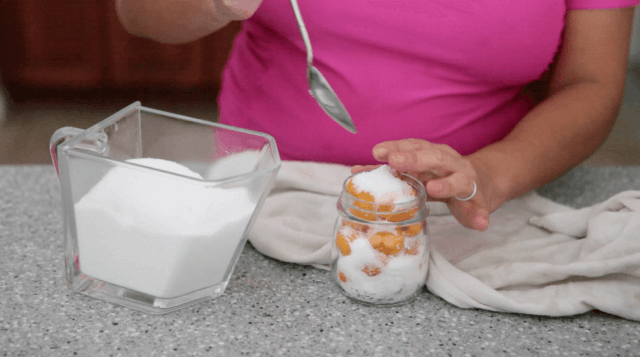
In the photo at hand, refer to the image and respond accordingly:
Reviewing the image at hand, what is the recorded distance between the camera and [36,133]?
2.72m

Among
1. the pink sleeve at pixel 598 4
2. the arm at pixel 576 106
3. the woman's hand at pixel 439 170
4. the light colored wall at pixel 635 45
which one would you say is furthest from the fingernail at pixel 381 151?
the light colored wall at pixel 635 45

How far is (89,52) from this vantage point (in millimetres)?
2865

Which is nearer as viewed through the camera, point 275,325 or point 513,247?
point 275,325

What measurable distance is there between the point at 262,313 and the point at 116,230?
0.16 m

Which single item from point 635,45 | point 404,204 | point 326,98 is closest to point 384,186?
point 404,204

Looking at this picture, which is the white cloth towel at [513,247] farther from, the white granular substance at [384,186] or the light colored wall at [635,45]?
the light colored wall at [635,45]

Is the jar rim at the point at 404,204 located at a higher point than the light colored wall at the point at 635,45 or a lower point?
higher

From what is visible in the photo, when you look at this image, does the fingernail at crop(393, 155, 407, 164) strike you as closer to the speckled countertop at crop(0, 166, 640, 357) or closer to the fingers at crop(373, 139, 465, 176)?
the fingers at crop(373, 139, 465, 176)

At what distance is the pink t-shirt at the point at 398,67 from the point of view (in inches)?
29.6

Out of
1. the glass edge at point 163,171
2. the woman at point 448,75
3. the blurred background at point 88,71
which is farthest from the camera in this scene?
the blurred background at point 88,71

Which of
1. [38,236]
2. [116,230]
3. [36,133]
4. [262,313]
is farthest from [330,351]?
[36,133]

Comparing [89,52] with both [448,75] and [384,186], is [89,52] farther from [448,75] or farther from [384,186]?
[384,186]

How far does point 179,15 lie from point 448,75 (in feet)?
1.17

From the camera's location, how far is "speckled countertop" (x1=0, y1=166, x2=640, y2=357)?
0.53 m
